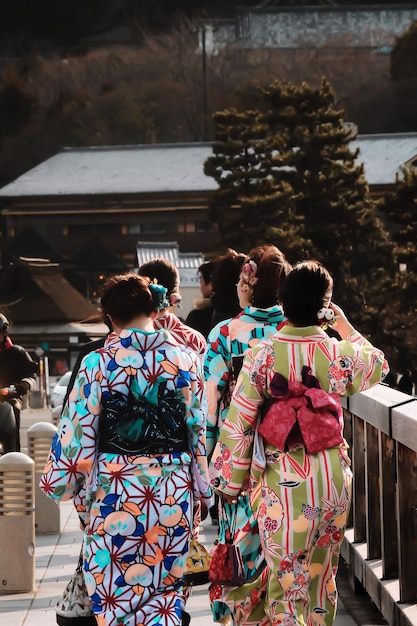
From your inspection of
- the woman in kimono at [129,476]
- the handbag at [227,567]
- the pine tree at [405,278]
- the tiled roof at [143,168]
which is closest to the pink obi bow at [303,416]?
the woman in kimono at [129,476]

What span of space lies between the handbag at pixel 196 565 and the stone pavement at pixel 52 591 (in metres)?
0.72

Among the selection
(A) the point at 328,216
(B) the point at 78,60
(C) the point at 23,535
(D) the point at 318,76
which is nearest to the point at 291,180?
(A) the point at 328,216

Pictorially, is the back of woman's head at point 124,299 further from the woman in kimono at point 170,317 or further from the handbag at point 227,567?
the woman in kimono at point 170,317

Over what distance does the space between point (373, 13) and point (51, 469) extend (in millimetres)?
84689

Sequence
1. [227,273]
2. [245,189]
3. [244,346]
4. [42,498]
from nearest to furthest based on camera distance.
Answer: [244,346] < [227,273] < [42,498] < [245,189]

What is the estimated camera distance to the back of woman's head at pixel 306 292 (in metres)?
3.73

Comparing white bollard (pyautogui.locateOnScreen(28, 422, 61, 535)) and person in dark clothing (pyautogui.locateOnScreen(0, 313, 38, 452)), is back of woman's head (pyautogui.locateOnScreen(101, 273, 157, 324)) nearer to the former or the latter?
white bollard (pyautogui.locateOnScreen(28, 422, 61, 535))

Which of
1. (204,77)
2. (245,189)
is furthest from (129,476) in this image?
(204,77)

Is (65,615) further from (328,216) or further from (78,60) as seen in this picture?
(78,60)

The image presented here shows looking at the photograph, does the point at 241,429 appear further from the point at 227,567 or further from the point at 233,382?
the point at 233,382

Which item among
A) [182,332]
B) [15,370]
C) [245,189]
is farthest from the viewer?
[245,189]

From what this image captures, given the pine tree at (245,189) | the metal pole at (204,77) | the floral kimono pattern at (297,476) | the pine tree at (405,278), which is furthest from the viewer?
the metal pole at (204,77)

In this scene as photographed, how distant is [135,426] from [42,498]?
3937 millimetres

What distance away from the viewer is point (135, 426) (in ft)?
11.7
